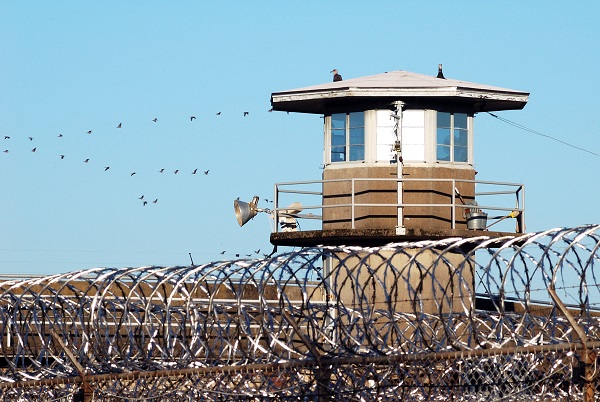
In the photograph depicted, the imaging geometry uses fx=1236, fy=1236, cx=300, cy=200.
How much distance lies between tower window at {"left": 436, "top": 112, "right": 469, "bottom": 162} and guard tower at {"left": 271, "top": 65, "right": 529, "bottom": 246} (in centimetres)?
2

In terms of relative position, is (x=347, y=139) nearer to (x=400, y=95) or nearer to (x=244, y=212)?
(x=400, y=95)

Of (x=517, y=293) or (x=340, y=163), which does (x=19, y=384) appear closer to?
(x=517, y=293)

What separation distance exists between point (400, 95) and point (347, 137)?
132cm

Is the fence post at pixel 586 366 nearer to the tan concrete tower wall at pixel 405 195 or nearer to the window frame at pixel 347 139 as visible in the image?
the tan concrete tower wall at pixel 405 195

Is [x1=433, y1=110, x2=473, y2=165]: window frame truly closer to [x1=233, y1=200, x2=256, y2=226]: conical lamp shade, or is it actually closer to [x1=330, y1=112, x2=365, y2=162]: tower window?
[x1=330, y1=112, x2=365, y2=162]: tower window

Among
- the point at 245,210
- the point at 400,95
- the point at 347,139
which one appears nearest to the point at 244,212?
the point at 245,210

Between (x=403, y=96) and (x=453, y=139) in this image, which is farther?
(x=453, y=139)

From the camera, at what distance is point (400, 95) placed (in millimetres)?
22781

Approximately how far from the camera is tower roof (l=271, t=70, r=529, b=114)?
22.7 metres

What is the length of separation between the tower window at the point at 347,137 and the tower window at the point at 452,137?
4.74ft

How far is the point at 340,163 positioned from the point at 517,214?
3.44m

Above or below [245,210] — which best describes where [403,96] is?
above

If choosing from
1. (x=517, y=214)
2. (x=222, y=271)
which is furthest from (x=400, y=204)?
(x=222, y=271)

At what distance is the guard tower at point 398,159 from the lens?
73.6ft
